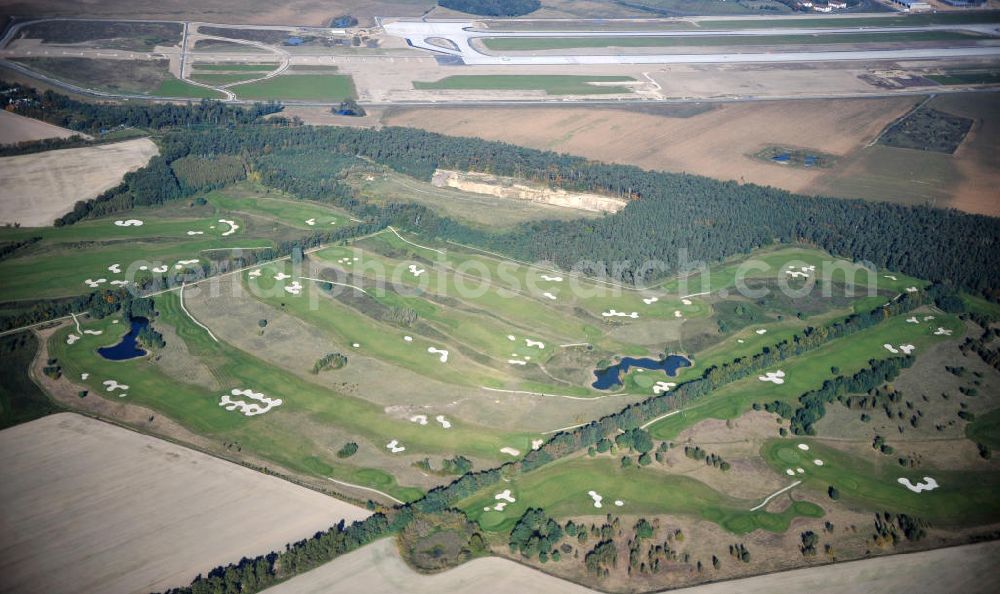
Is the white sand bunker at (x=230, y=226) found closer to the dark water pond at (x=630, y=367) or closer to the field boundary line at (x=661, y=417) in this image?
the dark water pond at (x=630, y=367)

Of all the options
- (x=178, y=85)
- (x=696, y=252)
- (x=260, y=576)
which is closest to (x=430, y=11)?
(x=178, y=85)

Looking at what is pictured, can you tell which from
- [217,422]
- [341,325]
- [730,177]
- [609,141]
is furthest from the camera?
[609,141]

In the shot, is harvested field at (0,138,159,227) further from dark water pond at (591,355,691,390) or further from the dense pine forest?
dark water pond at (591,355,691,390)

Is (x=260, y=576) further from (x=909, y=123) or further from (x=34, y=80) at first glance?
(x=909, y=123)

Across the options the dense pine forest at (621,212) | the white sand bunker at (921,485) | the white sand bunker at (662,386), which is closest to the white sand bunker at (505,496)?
the white sand bunker at (662,386)

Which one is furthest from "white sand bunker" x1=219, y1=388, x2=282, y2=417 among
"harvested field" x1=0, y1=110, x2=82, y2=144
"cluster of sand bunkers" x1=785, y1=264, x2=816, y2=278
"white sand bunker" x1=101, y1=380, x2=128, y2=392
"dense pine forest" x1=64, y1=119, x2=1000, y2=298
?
"harvested field" x1=0, y1=110, x2=82, y2=144

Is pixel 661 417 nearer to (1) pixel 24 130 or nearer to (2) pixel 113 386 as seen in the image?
(2) pixel 113 386
